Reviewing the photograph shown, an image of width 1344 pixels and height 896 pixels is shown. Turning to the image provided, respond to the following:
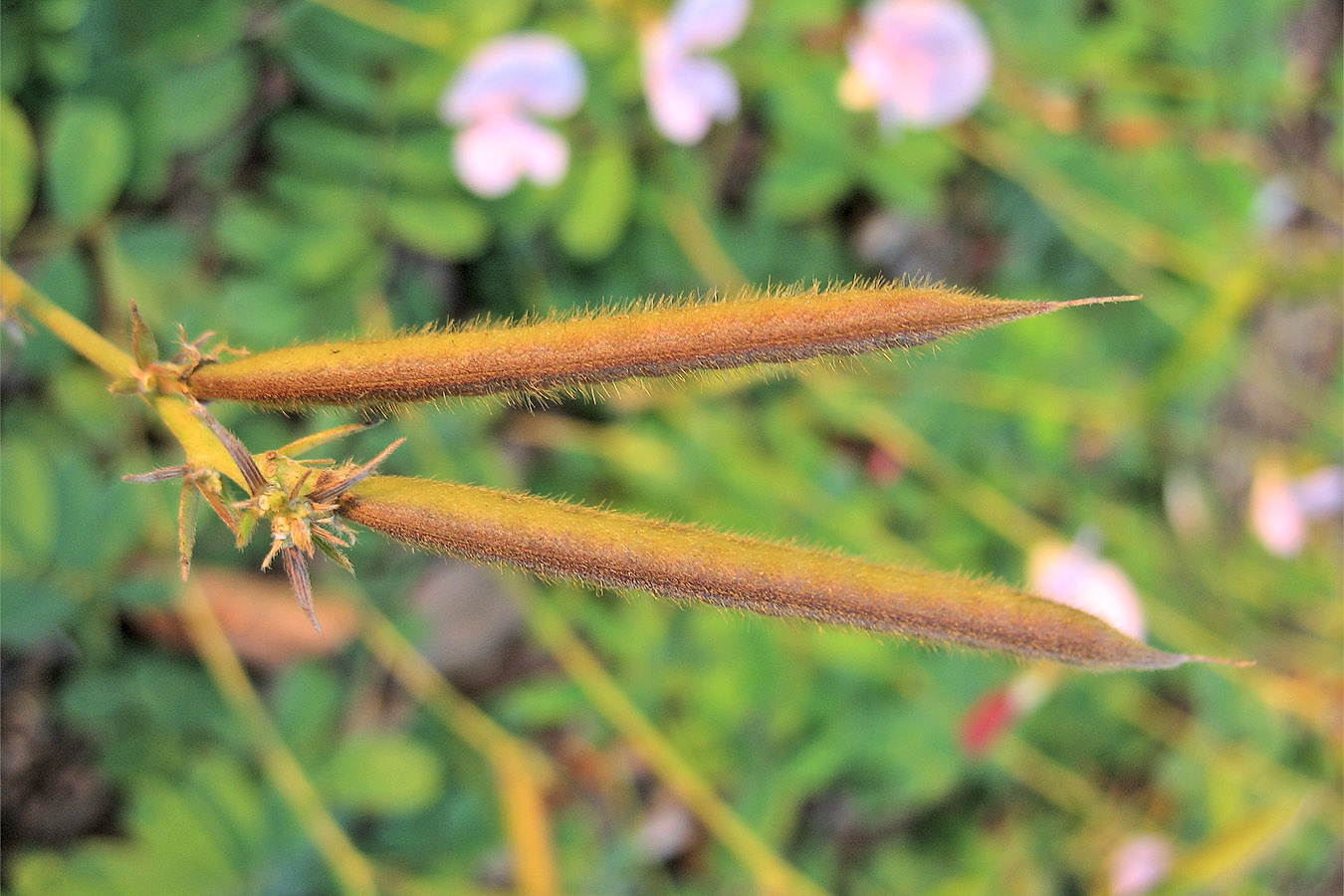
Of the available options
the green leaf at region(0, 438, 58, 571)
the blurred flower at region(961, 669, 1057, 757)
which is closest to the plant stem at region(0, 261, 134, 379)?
the green leaf at region(0, 438, 58, 571)

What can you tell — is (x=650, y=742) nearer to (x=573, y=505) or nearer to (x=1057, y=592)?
A: (x=1057, y=592)

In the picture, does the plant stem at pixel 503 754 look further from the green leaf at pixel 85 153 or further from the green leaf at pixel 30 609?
the green leaf at pixel 85 153

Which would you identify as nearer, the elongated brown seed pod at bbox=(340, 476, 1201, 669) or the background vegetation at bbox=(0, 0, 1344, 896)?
the elongated brown seed pod at bbox=(340, 476, 1201, 669)

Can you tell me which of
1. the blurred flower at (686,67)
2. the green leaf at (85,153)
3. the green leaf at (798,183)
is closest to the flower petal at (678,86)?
the blurred flower at (686,67)

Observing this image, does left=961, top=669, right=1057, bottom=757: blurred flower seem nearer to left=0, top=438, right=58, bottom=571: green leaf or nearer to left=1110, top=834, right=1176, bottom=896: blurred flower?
left=1110, top=834, right=1176, bottom=896: blurred flower

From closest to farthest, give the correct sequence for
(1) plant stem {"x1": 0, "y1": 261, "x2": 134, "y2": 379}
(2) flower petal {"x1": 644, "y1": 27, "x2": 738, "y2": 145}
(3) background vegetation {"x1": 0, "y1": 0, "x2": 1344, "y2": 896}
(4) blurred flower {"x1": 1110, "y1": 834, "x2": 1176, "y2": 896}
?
(1) plant stem {"x1": 0, "y1": 261, "x2": 134, "y2": 379} < (3) background vegetation {"x1": 0, "y1": 0, "x2": 1344, "y2": 896} < (2) flower petal {"x1": 644, "y1": 27, "x2": 738, "y2": 145} < (4) blurred flower {"x1": 1110, "y1": 834, "x2": 1176, "y2": 896}

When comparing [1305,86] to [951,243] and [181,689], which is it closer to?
[951,243]
